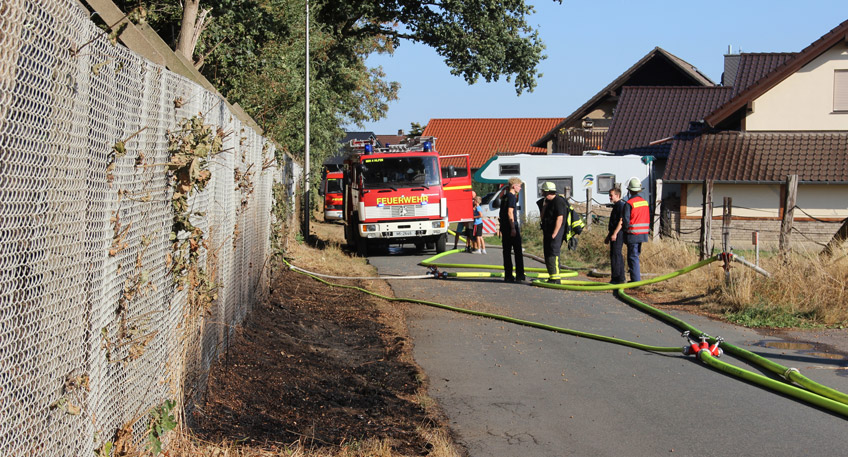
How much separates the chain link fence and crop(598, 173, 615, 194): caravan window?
86.0 ft

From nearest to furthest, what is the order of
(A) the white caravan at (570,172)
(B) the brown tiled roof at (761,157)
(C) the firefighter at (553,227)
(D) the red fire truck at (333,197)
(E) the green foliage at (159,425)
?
(E) the green foliage at (159,425) → (C) the firefighter at (553,227) → (B) the brown tiled roof at (761,157) → (A) the white caravan at (570,172) → (D) the red fire truck at (333,197)

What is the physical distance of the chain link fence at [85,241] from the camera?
262cm

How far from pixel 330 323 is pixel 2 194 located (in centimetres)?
904

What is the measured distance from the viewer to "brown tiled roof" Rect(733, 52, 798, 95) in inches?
1457

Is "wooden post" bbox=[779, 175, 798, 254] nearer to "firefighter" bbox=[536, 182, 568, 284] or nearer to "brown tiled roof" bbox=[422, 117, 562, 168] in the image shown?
"firefighter" bbox=[536, 182, 568, 284]

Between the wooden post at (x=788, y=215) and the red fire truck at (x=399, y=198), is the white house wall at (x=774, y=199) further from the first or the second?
the wooden post at (x=788, y=215)

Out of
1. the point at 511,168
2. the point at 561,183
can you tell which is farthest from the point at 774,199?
the point at 511,168

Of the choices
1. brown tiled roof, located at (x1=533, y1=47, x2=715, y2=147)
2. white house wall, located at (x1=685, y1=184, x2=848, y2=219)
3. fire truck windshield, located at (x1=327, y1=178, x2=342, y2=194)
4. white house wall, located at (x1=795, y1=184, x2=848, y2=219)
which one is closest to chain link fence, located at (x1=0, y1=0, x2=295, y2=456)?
white house wall, located at (x1=685, y1=184, x2=848, y2=219)

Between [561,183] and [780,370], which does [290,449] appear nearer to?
[780,370]

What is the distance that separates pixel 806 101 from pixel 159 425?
29074 mm

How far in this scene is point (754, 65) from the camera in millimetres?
37469

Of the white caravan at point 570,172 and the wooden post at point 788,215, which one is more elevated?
the white caravan at point 570,172

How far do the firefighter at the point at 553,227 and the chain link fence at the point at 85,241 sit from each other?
33.6ft

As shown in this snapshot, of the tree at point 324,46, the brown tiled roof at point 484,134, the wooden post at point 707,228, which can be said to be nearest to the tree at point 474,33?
the tree at point 324,46
